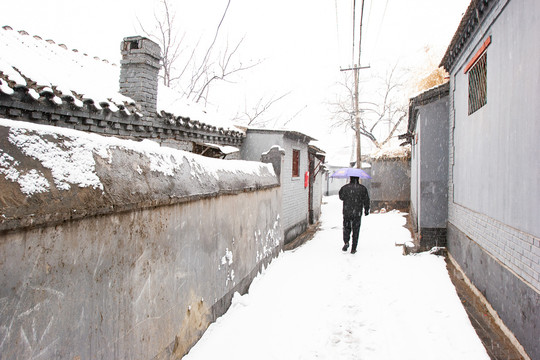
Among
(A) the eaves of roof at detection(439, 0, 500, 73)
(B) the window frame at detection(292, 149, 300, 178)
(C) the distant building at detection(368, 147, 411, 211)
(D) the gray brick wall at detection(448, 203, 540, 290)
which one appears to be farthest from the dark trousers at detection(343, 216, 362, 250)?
(C) the distant building at detection(368, 147, 411, 211)

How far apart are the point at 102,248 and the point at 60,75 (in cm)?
491

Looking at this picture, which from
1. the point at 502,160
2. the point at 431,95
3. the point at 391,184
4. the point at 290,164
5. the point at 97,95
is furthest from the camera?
the point at 391,184

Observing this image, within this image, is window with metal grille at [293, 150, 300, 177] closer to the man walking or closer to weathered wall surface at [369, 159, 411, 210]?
the man walking

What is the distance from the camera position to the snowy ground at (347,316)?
361cm

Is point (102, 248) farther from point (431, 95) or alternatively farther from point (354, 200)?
point (431, 95)

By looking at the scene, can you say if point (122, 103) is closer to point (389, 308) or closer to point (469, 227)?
point (389, 308)

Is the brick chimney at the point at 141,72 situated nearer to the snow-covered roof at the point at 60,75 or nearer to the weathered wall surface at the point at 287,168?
the snow-covered roof at the point at 60,75

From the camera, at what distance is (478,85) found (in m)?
5.75

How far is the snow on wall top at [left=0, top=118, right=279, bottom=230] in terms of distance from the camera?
1.62 meters

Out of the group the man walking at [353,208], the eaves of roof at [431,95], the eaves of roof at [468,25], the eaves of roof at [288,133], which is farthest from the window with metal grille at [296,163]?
the eaves of roof at [468,25]

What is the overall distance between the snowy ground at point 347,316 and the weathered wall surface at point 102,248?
596 mm

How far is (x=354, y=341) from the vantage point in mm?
3859

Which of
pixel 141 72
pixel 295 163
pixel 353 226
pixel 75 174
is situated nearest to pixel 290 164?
pixel 295 163

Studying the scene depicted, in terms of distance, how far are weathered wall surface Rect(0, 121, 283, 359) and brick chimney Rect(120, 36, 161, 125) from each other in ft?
13.4
